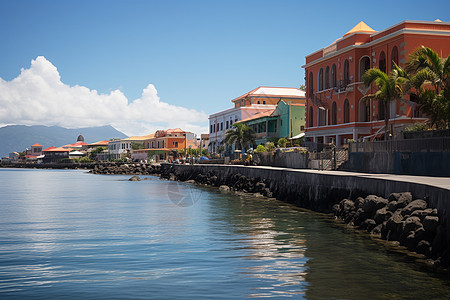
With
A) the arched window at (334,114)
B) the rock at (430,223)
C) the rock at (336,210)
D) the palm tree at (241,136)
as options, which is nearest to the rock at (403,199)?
the rock at (430,223)

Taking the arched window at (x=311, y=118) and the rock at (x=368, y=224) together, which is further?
the arched window at (x=311, y=118)

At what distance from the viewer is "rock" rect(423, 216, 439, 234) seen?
550 inches

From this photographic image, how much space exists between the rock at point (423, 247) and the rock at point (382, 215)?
10.1 feet

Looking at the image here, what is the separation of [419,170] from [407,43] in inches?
663

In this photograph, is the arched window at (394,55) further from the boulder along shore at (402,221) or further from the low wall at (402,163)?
the boulder along shore at (402,221)

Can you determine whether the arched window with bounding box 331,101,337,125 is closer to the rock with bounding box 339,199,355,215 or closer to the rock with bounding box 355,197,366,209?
the rock with bounding box 339,199,355,215

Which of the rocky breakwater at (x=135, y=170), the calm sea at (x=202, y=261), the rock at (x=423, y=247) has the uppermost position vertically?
the rocky breakwater at (x=135, y=170)

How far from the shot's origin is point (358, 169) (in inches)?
1241

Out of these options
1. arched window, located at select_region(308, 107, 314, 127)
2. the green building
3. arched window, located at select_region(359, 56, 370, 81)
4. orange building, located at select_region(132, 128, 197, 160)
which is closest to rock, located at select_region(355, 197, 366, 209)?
arched window, located at select_region(359, 56, 370, 81)

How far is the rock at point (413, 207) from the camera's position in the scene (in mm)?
15746

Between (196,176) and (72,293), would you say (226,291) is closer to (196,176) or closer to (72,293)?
(72,293)

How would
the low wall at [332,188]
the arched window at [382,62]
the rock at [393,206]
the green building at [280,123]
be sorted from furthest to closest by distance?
the green building at [280,123]
the arched window at [382,62]
the rock at [393,206]
the low wall at [332,188]

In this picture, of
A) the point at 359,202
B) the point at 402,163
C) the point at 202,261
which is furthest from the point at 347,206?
the point at 202,261

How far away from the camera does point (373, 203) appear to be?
751 inches
